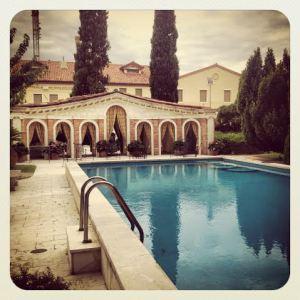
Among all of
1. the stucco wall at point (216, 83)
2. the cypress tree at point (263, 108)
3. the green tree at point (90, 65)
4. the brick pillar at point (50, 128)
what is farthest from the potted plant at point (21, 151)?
the cypress tree at point (263, 108)

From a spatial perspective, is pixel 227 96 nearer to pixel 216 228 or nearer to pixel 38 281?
pixel 216 228

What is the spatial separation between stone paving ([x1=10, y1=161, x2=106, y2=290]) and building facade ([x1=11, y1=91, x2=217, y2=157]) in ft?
18.9

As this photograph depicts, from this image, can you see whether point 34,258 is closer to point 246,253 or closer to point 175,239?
point 175,239

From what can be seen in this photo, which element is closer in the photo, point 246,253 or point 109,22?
point 246,253

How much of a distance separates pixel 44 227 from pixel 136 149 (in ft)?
26.6

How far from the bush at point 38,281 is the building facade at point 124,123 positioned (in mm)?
9442

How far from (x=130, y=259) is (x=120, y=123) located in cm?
1127

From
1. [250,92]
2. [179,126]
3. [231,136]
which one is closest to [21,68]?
[250,92]

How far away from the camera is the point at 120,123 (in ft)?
46.5

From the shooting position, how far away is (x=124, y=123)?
14133 millimetres

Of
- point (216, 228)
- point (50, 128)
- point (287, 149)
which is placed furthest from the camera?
point (50, 128)

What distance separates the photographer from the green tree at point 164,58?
17.0 feet

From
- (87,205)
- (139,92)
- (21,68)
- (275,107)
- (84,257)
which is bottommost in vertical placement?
(84,257)
